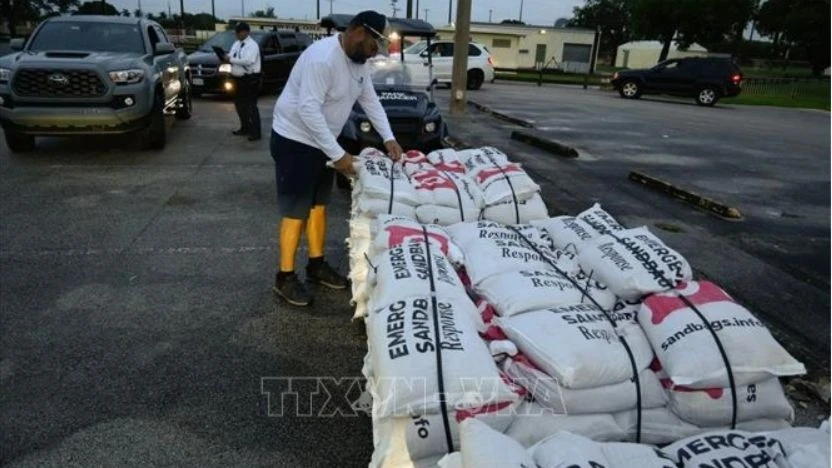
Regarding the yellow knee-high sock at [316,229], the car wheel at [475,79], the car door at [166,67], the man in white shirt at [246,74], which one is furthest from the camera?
the car wheel at [475,79]

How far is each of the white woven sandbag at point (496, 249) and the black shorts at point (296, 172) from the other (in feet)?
3.49

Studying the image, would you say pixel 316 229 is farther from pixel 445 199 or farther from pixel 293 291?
pixel 445 199

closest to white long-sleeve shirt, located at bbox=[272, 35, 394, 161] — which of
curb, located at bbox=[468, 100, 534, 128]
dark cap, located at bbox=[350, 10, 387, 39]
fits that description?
dark cap, located at bbox=[350, 10, 387, 39]

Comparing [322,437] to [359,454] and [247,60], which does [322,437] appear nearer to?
[359,454]

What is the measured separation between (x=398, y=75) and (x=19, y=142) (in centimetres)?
554

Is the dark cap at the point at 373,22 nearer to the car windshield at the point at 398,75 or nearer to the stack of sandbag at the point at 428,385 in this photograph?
the stack of sandbag at the point at 428,385

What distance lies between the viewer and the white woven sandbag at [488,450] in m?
1.53

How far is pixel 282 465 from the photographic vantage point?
252 cm

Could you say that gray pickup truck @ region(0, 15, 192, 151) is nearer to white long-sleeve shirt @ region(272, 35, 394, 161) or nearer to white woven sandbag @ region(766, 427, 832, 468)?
white long-sleeve shirt @ region(272, 35, 394, 161)

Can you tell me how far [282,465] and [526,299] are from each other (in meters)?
1.26

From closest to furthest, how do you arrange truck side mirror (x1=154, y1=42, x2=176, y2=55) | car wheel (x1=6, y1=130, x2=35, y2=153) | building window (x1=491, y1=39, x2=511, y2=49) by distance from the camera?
car wheel (x1=6, y1=130, x2=35, y2=153) → truck side mirror (x1=154, y1=42, x2=176, y2=55) → building window (x1=491, y1=39, x2=511, y2=49)

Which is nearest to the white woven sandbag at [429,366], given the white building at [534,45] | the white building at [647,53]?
the white building at [534,45]

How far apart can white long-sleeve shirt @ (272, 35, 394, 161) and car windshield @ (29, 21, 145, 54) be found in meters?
6.66

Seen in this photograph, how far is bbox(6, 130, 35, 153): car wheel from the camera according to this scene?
8.34 meters
